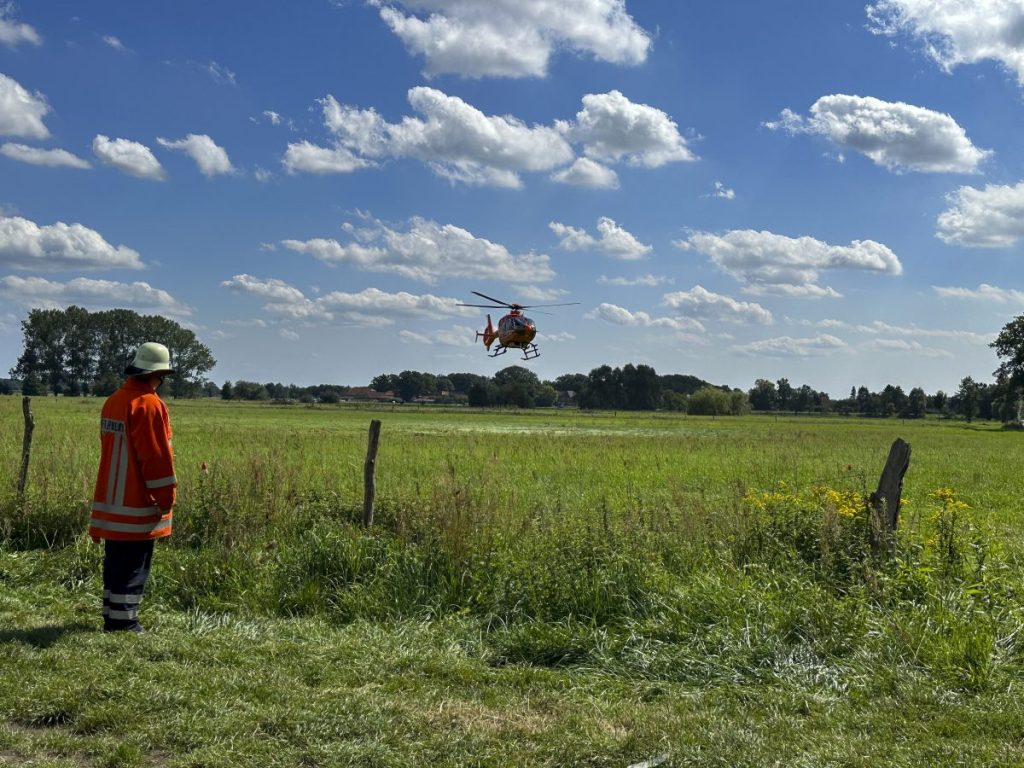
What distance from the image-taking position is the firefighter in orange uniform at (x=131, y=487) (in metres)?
6.53

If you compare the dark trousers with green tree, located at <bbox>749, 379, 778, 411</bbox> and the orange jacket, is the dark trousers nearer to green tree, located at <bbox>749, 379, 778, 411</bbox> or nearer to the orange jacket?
the orange jacket

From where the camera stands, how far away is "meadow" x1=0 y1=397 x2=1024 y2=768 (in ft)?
14.7

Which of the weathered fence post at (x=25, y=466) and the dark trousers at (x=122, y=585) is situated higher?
the weathered fence post at (x=25, y=466)

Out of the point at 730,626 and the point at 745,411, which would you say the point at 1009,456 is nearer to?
the point at 730,626

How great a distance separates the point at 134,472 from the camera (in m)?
6.63

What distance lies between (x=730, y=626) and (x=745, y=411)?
134809 millimetres

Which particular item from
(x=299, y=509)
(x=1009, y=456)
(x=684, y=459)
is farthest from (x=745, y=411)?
(x=299, y=509)

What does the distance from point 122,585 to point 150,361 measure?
1796 mm

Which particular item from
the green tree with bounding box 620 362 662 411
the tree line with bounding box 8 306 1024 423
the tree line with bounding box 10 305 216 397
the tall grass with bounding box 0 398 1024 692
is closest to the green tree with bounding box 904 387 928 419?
the tree line with bounding box 8 306 1024 423

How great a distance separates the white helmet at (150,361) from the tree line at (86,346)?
134358 millimetres

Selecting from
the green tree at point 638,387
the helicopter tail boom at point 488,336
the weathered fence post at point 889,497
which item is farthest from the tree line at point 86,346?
the weathered fence post at point 889,497

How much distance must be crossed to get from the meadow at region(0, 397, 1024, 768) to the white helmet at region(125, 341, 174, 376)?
2.06 m

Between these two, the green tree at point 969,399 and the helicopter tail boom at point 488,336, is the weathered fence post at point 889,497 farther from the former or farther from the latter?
the green tree at point 969,399

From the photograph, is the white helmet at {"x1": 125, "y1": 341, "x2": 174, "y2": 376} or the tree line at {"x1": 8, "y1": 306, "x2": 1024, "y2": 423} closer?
the white helmet at {"x1": 125, "y1": 341, "x2": 174, "y2": 376}
